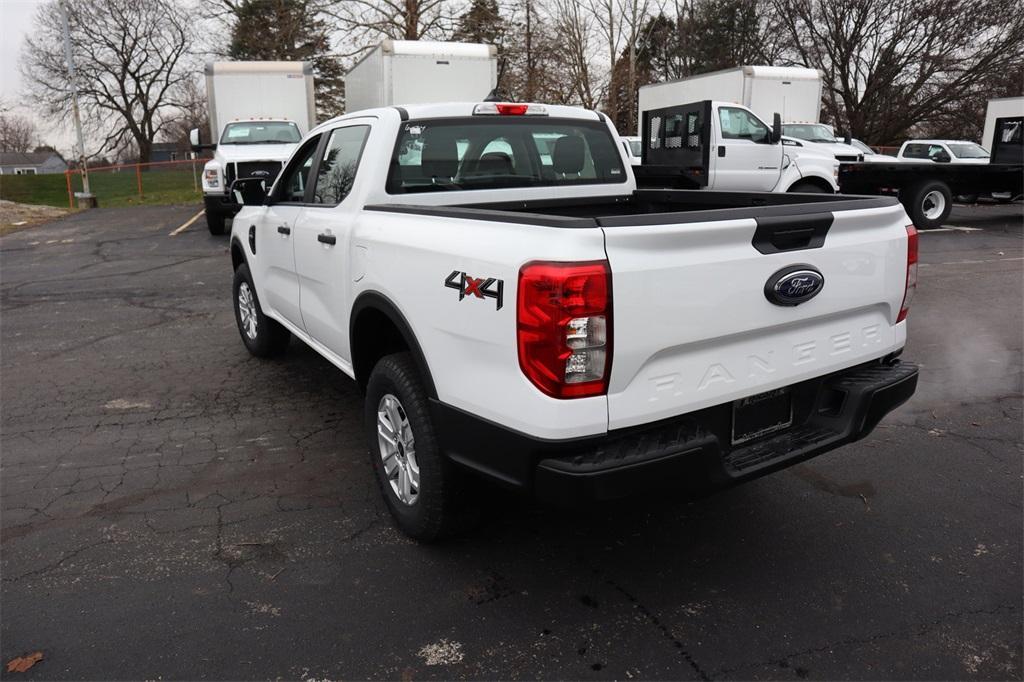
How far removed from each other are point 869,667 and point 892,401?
1080mm

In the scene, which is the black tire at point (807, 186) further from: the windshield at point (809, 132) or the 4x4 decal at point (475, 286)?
the 4x4 decal at point (475, 286)

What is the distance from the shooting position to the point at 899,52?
36000mm

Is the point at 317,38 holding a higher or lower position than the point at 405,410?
higher

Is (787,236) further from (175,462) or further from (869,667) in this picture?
(175,462)

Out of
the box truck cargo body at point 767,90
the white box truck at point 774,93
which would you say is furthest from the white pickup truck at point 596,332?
the box truck cargo body at point 767,90

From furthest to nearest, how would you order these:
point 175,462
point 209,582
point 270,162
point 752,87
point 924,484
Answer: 1. point 752,87
2. point 270,162
3. point 175,462
4. point 924,484
5. point 209,582

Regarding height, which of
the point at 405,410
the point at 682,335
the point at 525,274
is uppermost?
the point at 525,274

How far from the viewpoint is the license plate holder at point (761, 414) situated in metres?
2.73

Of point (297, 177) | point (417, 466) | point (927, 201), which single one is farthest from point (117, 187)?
point (417, 466)

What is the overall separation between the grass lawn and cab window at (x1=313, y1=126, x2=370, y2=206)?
2325cm

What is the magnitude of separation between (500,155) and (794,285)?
2.05m

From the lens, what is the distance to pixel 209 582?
300 cm

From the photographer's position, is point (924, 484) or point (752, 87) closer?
point (924, 484)

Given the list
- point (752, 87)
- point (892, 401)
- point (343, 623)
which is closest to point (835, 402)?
point (892, 401)
